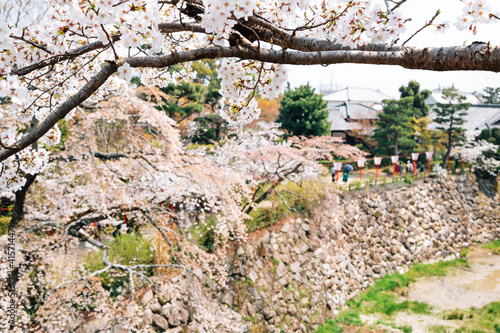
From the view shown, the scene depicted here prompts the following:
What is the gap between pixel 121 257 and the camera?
5730 millimetres

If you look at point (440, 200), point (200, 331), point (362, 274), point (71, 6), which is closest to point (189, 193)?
point (200, 331)

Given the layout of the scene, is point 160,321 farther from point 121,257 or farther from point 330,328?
point 330,328

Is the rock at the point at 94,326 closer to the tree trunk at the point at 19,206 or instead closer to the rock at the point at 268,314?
the tree trunk at the point at 19,206

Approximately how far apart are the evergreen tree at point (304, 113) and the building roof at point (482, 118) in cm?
1038

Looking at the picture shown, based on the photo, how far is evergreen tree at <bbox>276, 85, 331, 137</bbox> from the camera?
14.2 metres

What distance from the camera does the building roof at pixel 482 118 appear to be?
1939cm

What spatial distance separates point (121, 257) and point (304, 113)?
35.8ft

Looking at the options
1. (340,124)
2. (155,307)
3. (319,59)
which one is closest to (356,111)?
(340,124)

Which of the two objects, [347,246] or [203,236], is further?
[347,246]

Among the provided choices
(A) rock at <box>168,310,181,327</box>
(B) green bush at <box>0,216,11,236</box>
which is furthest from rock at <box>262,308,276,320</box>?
(B) green bush at <box>0,216,11,236</box>

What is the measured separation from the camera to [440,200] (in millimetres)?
14094

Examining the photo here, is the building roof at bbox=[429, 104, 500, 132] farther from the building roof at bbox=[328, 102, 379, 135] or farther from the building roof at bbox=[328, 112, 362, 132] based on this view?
the building roof at bbox=[328, 112, 362, 132]

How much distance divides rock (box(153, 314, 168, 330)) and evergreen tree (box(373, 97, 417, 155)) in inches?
531

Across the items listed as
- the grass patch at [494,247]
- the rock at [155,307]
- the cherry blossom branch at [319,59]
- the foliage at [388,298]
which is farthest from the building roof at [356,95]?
the cherry blossom branch at [319,59]
